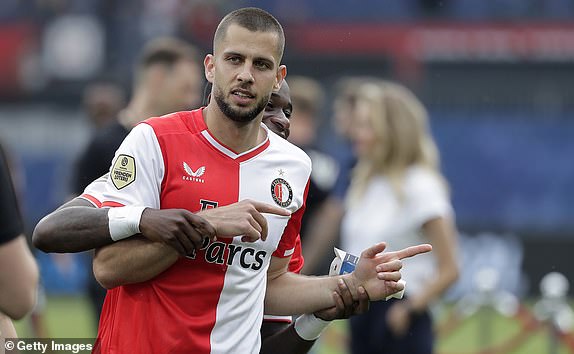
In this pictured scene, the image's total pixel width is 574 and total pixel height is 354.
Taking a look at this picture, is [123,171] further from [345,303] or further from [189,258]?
[345,303]

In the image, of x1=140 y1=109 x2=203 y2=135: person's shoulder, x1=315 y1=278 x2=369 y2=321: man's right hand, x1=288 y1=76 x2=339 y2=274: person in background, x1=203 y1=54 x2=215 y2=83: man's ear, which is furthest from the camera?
x1=288 y1=76 x2=339 y2=274: person in background

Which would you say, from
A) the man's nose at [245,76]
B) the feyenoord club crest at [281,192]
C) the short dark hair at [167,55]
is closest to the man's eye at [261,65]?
the man's nose at [245,76]

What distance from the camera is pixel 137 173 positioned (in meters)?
4.06

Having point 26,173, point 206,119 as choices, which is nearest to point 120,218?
point 206,119

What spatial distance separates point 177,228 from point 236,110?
1.79ft

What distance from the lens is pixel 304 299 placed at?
4598mm

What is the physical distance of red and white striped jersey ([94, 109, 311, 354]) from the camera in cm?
412

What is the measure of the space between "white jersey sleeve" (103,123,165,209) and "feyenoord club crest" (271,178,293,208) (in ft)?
1.49

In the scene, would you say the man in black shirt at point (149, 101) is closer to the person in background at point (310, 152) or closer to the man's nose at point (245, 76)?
the person in background at point (310, 152)

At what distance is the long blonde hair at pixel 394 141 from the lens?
7441 millimetres

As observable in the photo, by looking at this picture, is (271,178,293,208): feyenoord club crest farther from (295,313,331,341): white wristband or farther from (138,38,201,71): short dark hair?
(138,38,201,71): short dark hair

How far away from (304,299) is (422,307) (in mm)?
2847

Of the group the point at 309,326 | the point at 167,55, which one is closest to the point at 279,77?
the point at 309,326

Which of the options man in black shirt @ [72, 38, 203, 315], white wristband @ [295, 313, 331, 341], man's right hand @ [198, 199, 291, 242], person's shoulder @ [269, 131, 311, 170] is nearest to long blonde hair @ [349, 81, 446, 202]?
man in black shirt @ [72, 38, 203, 315]
